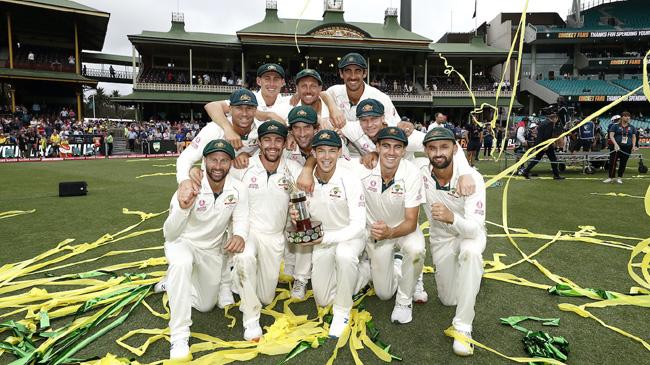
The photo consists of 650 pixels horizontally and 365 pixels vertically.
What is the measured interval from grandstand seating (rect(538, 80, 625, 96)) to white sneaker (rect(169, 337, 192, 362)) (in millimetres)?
49450

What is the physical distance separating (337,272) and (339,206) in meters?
0.72

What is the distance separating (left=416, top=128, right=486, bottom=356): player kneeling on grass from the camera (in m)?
3.43

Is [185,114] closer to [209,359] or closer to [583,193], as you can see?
[583,193]

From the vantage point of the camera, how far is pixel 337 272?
3848 mm

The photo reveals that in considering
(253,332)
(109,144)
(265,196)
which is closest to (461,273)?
(253,332)

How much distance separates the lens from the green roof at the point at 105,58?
42562 millimetres

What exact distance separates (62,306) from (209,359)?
2.09 metres

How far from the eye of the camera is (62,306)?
13.7ft

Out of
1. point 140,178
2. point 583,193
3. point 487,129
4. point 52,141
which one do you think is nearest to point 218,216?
point 583,193

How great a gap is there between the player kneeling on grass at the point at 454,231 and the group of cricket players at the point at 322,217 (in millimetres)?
11

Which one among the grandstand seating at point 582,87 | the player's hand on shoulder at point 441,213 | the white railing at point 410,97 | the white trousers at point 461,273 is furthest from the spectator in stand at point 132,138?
the grandstand seating at point 582,87

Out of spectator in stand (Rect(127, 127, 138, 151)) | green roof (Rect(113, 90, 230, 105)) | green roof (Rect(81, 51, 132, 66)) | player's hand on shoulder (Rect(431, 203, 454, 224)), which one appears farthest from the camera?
green roof (Rect(81, 51, 132, 66))

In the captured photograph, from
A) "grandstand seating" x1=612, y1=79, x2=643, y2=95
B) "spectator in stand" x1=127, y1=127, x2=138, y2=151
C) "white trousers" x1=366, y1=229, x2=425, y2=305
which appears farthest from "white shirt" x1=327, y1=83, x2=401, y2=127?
"grandstand seating" x1=612, y1=79, x2=643, y2=95

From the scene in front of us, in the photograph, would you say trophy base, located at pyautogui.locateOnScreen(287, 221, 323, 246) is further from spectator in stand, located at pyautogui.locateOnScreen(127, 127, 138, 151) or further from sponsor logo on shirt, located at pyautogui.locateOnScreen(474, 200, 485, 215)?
→ spectator in stand, located at pyautogui.locateOnScreen(127, 127, 138, 151)
